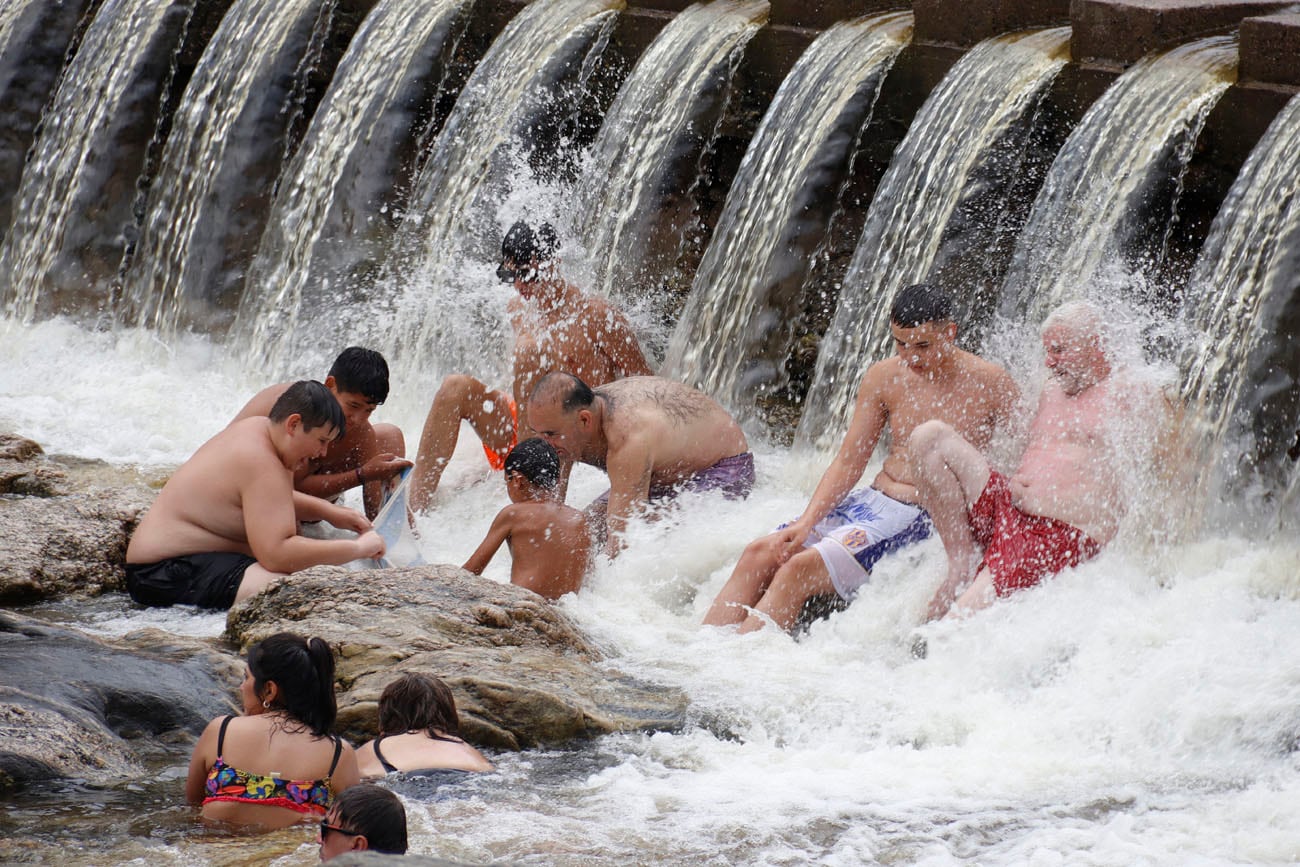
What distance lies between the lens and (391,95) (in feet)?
36.9

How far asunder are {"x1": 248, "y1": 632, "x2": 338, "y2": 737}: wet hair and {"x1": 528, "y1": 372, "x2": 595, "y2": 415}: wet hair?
251 centimetres

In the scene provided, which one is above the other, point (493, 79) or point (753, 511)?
point (493, 79)

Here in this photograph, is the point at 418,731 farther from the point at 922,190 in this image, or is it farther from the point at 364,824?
the point at 922,190

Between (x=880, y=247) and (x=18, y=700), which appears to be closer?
(x=18, y=700)

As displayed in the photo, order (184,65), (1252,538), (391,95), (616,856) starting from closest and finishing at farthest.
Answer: (616,856), (1252,538), (391,95), (184,65)

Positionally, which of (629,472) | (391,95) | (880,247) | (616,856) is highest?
(391,95)

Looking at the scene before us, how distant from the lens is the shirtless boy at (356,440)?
22.2ft

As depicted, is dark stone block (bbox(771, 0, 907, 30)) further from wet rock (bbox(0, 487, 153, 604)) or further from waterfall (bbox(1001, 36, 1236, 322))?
wet rock (bbox(0, 487, 153, 604))

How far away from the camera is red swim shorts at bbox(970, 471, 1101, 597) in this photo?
601 cm

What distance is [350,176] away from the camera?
36.5 ft

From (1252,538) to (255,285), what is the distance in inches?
273

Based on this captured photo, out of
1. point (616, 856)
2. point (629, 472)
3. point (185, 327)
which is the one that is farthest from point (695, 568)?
point (185, 327)

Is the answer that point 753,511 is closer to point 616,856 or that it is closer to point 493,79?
point 616,856

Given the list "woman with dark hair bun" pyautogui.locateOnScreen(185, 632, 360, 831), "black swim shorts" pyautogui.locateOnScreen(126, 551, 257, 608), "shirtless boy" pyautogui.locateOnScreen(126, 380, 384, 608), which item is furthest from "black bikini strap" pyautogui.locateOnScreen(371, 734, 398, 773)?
"black swim shorts" pyautogui.locateOnScreen(126, 551, 257, 608)
